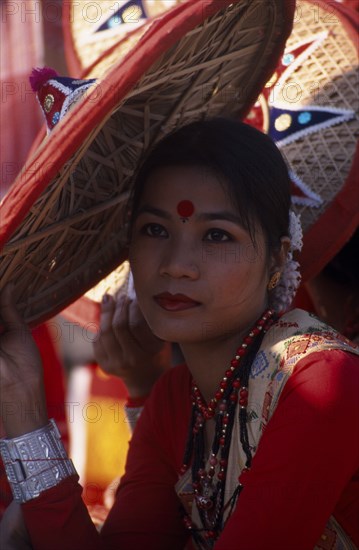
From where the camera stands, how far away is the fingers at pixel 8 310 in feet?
4.54

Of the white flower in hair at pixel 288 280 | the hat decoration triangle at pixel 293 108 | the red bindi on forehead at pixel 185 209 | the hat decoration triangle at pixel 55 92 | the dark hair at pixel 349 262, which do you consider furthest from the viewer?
the dark hair at pixel 349 262

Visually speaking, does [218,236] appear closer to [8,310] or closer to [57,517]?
[8,310]

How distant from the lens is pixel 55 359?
266cm

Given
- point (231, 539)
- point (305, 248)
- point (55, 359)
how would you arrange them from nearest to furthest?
point (231, 539) → point (305, 248) → point (55, 359)

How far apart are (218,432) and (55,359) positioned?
1.39 m

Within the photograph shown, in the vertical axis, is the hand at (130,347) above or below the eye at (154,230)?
below

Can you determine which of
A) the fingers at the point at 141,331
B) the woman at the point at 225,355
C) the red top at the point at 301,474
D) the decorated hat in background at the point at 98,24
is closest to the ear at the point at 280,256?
the woman at the point at 225,355

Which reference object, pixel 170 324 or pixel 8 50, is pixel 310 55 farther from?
pixel 8 50

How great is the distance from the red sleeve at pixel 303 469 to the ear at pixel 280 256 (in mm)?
287

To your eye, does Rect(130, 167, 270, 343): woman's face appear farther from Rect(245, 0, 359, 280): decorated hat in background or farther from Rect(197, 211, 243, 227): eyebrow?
Rect(245, 0, 359, 280): decorated hat in background

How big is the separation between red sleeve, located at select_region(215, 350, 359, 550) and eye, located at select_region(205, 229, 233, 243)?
0.92ft

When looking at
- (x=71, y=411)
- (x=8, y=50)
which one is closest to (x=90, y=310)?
(x=71, y=411)

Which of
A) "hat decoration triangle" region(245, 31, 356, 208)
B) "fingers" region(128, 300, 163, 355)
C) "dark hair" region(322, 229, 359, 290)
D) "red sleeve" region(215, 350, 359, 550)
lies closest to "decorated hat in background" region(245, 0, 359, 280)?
"hat decoration triangle" region(245, 31, 356, 208)

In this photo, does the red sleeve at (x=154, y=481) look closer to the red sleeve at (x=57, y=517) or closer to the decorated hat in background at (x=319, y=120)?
the red sleeve at (x=57, y=517)
